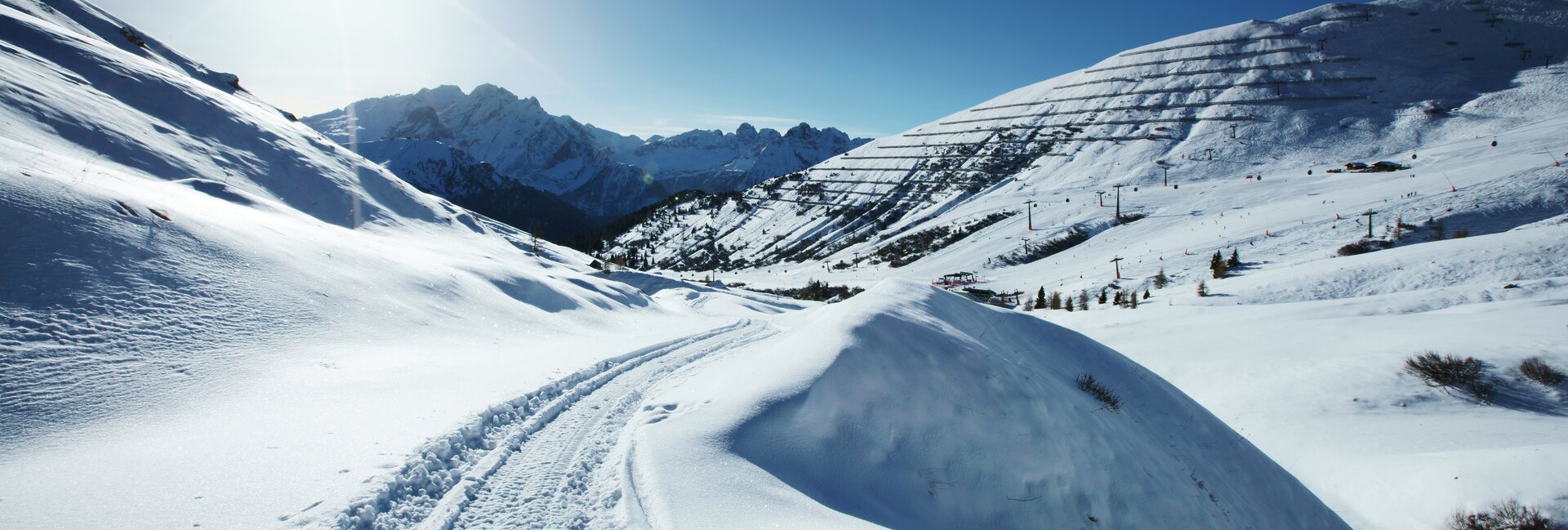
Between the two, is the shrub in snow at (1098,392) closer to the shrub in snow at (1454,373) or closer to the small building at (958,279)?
the shrub in snow at (1454,373)

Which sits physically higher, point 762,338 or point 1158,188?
point 1158,188

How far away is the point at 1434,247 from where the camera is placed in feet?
82.8

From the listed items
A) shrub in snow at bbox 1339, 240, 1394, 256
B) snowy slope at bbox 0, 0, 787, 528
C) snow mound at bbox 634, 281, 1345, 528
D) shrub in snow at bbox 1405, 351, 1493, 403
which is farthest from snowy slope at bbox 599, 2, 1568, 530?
snowy slope at bbox 0, 0, 787, 528

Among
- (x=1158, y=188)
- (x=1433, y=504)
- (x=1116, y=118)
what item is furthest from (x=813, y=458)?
(x=1116, y=118)

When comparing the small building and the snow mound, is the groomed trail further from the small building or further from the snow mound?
the small building

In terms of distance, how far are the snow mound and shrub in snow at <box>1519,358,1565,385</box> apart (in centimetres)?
801

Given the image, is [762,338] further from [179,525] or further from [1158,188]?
[1158,188]

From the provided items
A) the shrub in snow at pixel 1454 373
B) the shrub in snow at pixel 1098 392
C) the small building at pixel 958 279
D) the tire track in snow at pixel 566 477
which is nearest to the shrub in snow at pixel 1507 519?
the shrub in snow at pixel 1098 392

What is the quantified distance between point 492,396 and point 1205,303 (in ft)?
95.7

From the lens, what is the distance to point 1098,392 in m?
9.09

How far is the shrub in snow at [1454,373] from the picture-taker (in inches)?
472

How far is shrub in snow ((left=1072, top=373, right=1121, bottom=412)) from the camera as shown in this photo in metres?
8.80

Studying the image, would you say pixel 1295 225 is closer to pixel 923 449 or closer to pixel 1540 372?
pixel 1540 372

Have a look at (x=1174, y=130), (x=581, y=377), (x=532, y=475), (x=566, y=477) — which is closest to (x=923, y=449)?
(x=566, y=477)
